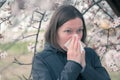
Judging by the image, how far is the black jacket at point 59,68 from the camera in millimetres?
2090

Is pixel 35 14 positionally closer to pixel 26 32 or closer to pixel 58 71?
pixel 26 32

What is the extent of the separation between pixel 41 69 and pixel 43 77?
0.18ft

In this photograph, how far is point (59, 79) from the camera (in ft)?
6.85

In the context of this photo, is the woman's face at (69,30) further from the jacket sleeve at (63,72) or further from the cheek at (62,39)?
the jacket sleeve at (63,72)

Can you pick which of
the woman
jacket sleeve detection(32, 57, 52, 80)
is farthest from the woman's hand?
jacket sleeve detection(32, 57, 52, 80)

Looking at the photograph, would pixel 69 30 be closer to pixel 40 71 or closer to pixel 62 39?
pixel 62 39

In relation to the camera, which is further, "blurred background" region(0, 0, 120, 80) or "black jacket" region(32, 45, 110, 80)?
"blurred background" region(0, 0, 120, 80)

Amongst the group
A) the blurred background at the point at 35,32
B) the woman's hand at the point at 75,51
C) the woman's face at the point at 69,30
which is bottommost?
the blurred background at the point at 35,32

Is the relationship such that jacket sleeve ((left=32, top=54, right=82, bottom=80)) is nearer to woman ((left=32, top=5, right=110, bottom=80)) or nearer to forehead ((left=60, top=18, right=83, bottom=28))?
woman ((left=32, top=5, right=110, bottom=80))

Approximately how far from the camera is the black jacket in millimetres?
2090

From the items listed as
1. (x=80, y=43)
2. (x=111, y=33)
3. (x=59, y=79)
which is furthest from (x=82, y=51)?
(x=111, y=33)

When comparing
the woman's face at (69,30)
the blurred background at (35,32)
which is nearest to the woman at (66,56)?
the woman's face at (69,30)

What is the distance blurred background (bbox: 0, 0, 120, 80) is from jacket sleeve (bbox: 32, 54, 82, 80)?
2.31m

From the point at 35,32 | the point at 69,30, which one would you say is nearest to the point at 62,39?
the point at 69,30
